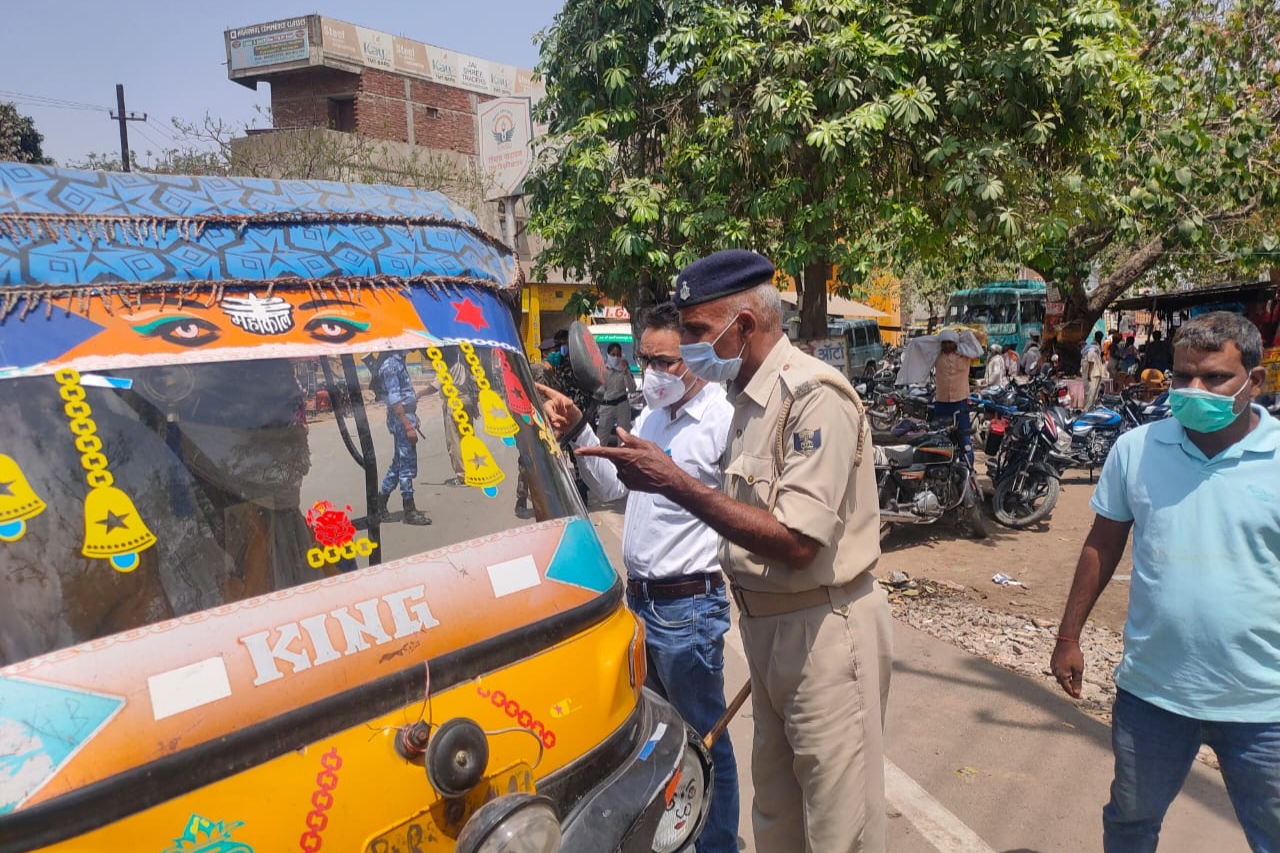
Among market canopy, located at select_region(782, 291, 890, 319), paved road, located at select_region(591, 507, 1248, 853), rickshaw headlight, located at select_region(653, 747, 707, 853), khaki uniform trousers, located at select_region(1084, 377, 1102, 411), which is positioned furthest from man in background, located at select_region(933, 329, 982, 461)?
market canopy, located at select_region(782, 291, 890, 319)

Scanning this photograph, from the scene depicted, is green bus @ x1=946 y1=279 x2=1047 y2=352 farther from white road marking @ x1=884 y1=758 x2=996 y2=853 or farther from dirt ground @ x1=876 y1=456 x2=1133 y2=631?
white road marking @ x1=884 y1=758 x2=996 y2=853

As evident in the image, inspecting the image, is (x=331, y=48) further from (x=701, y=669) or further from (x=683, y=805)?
(x=683, y=805)

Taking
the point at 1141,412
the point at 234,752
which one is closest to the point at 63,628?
the point at 234,752

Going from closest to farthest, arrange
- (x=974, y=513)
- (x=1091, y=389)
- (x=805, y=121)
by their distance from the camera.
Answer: (x=805, y=121), (x=974, y=513), (x=1091, y=389)

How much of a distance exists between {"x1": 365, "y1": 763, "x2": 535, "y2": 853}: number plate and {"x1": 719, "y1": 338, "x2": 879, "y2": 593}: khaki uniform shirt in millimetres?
757

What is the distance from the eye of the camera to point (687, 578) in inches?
110

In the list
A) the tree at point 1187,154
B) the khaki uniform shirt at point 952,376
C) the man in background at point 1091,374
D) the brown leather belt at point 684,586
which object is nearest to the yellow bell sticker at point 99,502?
the brown leather belt at point 684,586

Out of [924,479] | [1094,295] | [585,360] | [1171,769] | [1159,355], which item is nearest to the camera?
[1171,769]

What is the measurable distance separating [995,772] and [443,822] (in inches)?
114

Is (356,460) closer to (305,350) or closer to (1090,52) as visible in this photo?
(305,350)

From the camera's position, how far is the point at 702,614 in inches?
110

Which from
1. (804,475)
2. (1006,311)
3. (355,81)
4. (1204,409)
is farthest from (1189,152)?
(355,81)

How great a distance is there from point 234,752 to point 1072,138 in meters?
8.20

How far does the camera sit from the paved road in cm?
322
